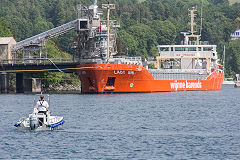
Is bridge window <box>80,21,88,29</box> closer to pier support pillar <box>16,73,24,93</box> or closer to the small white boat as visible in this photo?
pier support pillar <box>16,73,24,93</box>

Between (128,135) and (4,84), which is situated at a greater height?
(4,84)

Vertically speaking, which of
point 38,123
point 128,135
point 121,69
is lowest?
point 128,135

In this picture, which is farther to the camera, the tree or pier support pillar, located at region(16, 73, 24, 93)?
the tree

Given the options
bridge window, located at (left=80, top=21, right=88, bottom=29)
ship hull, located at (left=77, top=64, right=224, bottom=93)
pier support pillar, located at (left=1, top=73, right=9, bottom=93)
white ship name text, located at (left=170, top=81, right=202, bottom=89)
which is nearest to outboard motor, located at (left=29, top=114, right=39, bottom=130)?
ship hull, located at (left=77, top=64, right=224, bottom=93)

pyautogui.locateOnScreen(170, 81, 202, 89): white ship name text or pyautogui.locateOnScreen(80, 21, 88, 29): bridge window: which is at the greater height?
pyautogui.locateOnScreen(80, 21, 88, 29): bridge window

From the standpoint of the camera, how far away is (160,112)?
7069cm

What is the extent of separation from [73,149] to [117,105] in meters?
35.9

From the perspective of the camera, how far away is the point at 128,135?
50500 mm

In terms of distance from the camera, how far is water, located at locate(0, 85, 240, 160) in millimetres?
42656

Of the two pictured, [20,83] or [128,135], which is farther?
[20,83]

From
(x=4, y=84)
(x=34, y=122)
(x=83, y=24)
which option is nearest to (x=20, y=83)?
(x=4, y=84)

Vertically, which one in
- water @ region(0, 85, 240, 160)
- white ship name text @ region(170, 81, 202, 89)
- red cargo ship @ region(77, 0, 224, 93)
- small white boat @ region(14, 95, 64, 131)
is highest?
red cargo ship @ region(77, 0, 224, 93)

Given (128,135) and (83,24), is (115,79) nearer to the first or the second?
(83,24)

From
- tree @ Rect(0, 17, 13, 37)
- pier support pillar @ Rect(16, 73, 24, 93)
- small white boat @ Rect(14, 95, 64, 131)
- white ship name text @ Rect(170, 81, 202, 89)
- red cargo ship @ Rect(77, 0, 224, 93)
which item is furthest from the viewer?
tree @ Rect(0, 17, 13, 37)
